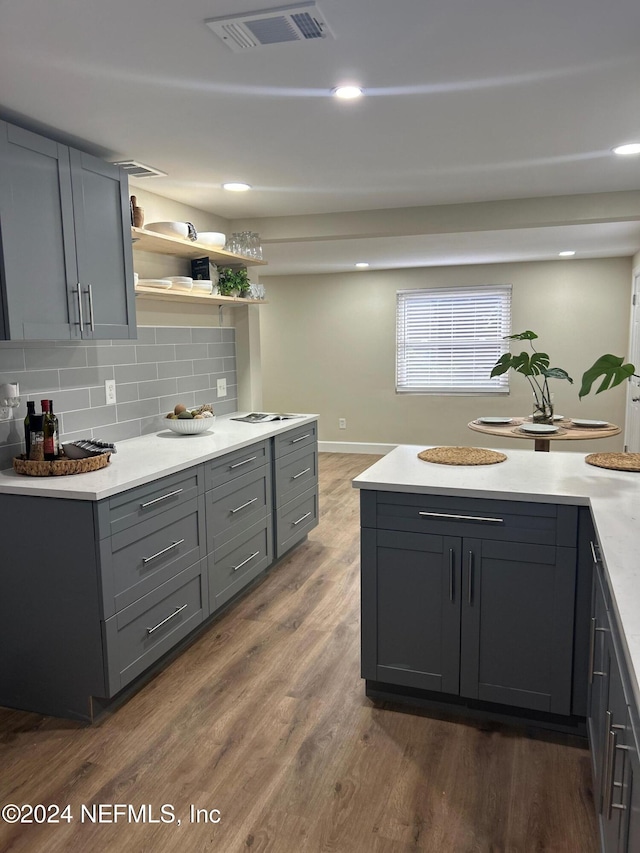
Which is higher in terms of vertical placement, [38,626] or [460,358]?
[460,358]

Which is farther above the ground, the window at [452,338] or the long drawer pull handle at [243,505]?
the window at [452,338]

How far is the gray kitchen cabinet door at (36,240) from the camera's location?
2.24m

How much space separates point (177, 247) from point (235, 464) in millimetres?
1229

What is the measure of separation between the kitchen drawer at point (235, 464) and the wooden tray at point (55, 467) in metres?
0.57

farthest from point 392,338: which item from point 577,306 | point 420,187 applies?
point 420,187

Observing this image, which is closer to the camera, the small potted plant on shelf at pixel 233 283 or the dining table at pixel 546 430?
the small potted plant on shelf at pixel 233 283

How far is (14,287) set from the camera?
227 centimetres

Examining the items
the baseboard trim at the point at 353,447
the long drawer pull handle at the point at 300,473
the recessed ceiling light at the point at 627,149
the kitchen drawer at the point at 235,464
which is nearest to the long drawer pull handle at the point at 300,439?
the long drawer pull handle at the point at 300,473

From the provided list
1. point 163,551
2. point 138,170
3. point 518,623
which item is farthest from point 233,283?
point 518,623

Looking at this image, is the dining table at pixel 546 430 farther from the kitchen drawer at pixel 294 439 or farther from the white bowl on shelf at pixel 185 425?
the white bowl on shelf at pixel 185 425

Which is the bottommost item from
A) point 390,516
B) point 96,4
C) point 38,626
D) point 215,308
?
point 38,626

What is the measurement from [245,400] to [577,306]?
4.09 m

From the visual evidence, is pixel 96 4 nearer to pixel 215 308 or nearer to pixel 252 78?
pixel 252 78

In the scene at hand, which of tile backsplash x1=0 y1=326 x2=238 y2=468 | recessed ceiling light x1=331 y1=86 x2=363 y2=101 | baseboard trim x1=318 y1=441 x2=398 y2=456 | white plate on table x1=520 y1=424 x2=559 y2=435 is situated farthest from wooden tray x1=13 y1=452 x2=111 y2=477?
baseboard trim x1=318 y1=441 x2=398 y2=456
